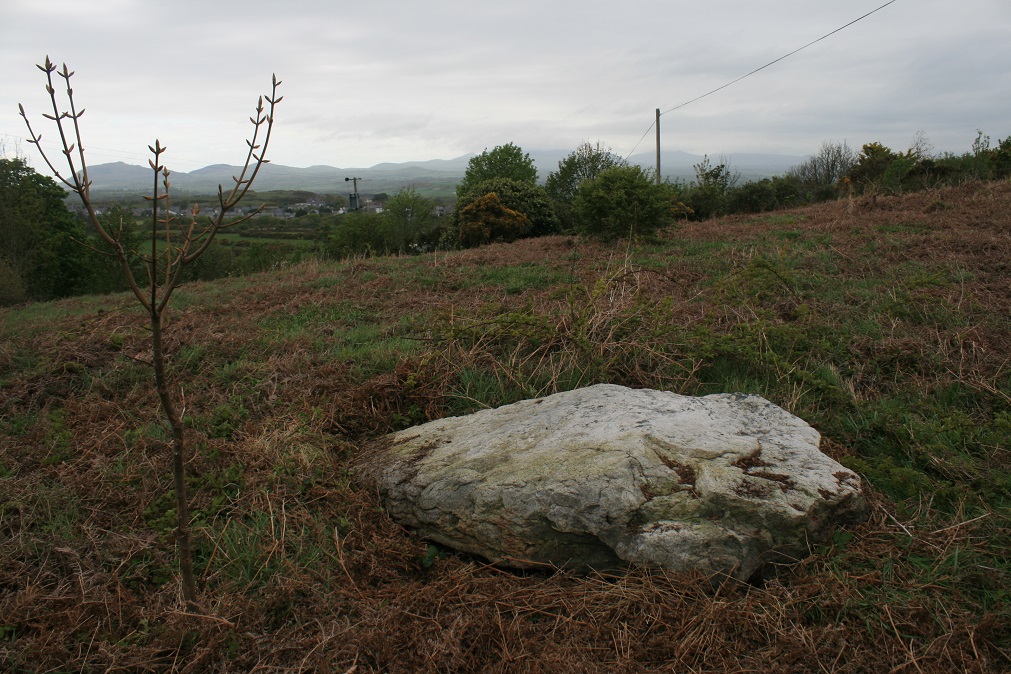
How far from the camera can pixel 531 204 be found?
19.1 m

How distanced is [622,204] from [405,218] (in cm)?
2982

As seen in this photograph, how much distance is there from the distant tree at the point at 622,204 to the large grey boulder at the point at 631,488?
7.73 metres

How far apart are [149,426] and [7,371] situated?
2.07m

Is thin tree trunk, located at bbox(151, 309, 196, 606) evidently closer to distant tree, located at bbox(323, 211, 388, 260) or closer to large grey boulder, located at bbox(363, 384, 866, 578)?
large grey boulder, located at bbox(363, 384, 866, 578)

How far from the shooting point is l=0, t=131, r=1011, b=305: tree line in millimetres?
11203

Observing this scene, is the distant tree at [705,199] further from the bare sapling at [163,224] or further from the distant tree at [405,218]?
the distant tree at [405,218]

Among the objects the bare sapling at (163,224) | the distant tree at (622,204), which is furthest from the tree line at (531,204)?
the bare sapling at (163,224)

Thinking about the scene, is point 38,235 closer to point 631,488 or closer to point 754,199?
point 754,199

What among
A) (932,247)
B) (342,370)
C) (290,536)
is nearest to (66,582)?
(290,536)

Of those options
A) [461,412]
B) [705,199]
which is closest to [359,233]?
[705,199]

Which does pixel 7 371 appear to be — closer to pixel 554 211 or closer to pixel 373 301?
pixel 373 301

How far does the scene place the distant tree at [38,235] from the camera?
23.2 metres

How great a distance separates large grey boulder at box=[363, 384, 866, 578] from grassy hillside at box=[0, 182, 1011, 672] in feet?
0.36

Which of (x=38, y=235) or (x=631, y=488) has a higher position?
(x=38, y=235)
